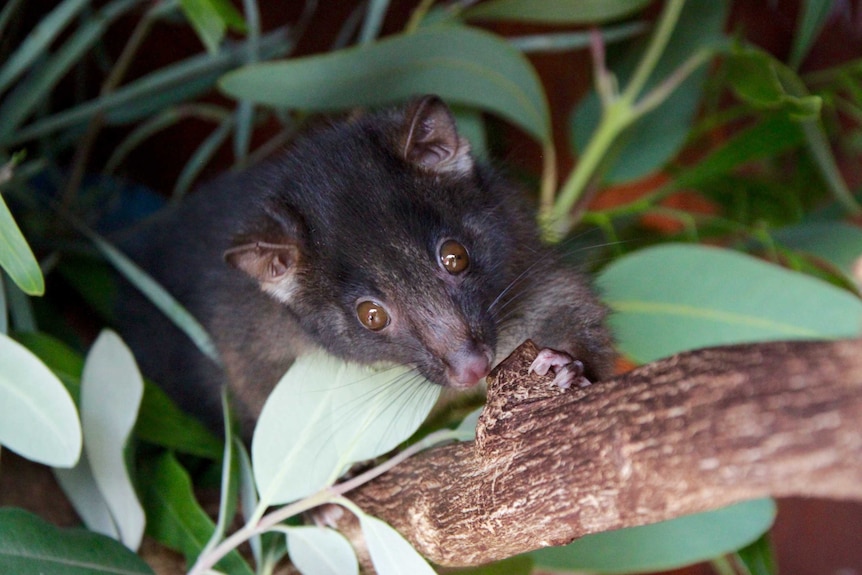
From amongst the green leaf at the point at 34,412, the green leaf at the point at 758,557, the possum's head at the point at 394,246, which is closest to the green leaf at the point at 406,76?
the possum's head at the point at 394,246

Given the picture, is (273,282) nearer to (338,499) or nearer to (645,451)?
(338,499)

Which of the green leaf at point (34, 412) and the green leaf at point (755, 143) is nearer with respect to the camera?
the green leaf at point (34, 412)

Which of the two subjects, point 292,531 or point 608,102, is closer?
point 292,531

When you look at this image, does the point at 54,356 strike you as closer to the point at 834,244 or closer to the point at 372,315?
the point at 372,315

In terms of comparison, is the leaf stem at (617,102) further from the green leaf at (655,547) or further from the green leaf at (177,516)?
the green leaf at (177,516)

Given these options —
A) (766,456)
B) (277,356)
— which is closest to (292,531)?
(277,356)

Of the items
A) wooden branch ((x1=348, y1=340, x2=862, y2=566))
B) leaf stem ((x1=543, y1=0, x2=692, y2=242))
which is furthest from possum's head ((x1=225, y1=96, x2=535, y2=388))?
leaf stem ((x1=543, y1=0, x2=692, y2=242))

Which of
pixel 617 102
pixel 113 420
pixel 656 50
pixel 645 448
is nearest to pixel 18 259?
pixel 113 420
